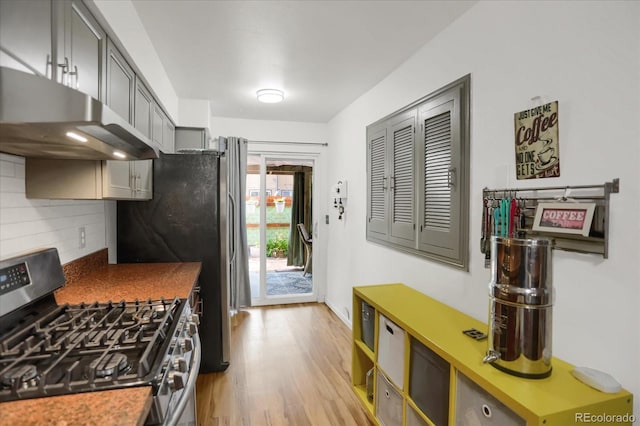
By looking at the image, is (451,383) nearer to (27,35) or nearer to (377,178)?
(27,35)

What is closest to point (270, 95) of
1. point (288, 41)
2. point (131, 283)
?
point (288, 41)

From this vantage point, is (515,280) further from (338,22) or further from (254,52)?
(254,52)

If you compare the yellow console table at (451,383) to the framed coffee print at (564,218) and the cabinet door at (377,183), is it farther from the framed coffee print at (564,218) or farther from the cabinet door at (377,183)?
the cabinet door at (377,183)

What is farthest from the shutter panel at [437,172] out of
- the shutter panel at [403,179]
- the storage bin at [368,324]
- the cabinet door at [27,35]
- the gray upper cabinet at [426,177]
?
the cabinet door at [27,35]

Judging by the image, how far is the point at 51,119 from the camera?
934 millimetres

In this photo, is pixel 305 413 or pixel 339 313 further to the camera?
pixel 339 313

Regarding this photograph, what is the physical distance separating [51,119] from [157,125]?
1.98 meters

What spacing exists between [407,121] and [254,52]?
4.17ft

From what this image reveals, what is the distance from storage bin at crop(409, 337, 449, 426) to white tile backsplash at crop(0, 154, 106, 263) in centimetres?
189

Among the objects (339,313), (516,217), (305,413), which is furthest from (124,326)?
(339,313)

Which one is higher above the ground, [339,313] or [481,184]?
[481,184]

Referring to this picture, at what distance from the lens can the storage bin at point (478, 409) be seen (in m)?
1.26

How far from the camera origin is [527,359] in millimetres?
1317

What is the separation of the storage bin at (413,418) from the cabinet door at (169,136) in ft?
9.05
